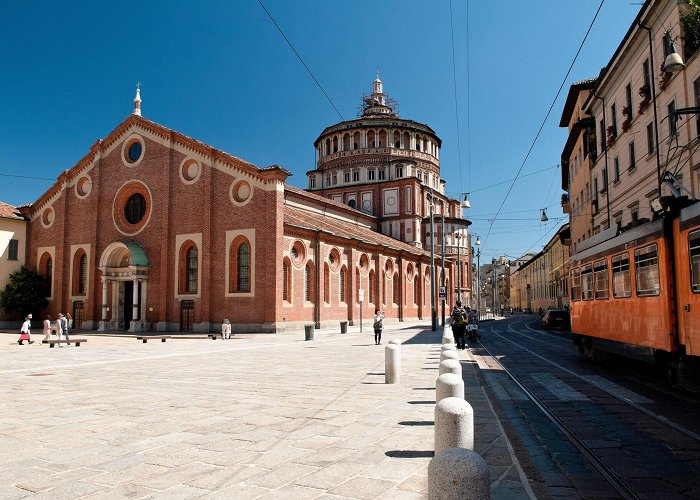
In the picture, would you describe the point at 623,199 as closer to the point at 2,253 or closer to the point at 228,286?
the point at 228,286

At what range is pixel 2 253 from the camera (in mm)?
38594

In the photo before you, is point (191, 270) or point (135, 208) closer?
point (191, 270)

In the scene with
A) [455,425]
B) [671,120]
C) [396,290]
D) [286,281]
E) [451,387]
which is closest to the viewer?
[455,425]

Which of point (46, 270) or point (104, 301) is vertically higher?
point (46, 270)

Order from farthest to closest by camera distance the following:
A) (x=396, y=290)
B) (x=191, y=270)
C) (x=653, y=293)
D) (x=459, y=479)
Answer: (x=396, y=290) < (x=191, y=270) < (x=653, y=293) < (x=459, y=479)

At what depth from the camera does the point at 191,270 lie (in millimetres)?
33969

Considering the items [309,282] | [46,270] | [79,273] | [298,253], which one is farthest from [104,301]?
[309,282]

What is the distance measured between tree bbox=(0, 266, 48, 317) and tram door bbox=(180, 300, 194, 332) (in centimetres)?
1255

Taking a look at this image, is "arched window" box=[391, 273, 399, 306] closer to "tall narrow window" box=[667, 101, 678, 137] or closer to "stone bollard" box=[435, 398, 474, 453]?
"tall narrow window" box=[667, 101, 678, 137]

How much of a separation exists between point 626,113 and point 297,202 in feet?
88.4

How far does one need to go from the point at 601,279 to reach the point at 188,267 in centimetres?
2668

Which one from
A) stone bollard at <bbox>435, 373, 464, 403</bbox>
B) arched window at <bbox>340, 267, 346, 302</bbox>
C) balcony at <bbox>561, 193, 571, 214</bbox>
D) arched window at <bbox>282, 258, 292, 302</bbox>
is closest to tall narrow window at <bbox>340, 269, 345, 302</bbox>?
arched window at <bbox>340, 267, 346, 302</bbox>

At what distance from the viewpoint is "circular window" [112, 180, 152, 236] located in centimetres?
3588

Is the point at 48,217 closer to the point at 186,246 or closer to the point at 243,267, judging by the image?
the point at 186,246
